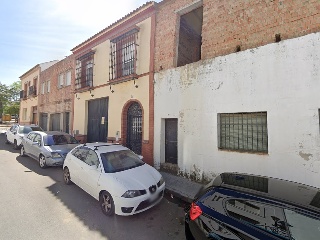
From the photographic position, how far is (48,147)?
26.5 ft

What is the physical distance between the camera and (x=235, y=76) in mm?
5922

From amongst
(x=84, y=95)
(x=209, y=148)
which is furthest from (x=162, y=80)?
(x=84, y=95)

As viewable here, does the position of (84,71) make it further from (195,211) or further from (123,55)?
(195,211)

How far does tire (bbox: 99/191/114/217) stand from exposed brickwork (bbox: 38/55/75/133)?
1025cm

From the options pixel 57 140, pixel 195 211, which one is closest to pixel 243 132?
pixel 195 211

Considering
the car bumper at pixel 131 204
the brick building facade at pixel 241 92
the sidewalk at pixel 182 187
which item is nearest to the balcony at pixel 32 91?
the brick building facade at pixel 241 92

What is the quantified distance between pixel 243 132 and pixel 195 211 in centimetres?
369

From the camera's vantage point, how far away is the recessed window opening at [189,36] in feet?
26.9

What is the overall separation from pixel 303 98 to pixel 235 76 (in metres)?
1.89

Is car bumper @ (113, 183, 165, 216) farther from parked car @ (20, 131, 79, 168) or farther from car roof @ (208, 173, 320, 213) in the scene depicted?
parked car @ (20, 131, 79, 168)

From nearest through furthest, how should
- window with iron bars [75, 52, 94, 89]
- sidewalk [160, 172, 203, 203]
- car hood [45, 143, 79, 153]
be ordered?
sidewalk [160, 172, 203, 203] → car hood [45, 143, 79, 153] → window with iron bars [75, 52, 94, 89]

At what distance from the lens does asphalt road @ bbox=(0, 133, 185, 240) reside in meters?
3.67

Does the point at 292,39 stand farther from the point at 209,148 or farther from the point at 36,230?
the point at 36,230

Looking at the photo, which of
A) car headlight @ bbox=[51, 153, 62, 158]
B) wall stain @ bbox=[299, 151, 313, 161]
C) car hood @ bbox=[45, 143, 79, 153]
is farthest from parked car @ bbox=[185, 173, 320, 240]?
car hood @ bbox=[45, 143, 79, 153]
